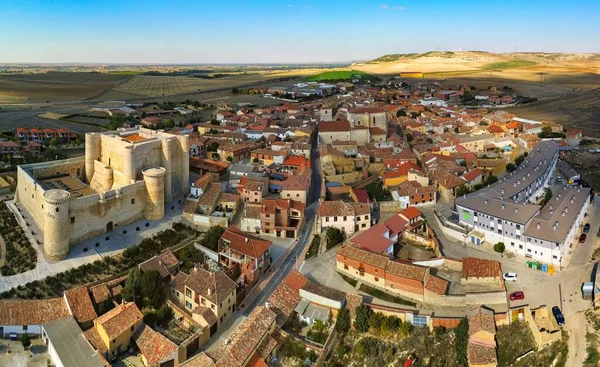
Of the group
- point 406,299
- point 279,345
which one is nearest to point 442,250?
point 406,299

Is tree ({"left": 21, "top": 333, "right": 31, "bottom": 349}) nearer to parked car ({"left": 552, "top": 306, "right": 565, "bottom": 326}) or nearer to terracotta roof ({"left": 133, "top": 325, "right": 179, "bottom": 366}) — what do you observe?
terracotta roof ({"left": 133, "top": 325, "right": 179, "bottom": 366})

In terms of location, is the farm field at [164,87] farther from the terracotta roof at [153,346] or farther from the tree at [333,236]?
the terracotta roof at [153,346]

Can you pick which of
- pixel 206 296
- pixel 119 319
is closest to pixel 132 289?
pixel 119 319

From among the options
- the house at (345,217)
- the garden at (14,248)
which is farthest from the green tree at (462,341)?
the garden at (14,248)

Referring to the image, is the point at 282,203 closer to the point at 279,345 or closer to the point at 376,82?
the point at 279,345

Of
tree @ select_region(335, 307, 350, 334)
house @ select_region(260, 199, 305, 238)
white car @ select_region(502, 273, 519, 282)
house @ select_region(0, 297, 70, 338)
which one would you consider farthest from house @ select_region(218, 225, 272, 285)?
white car @ select_region(502, 273, 519, 282)

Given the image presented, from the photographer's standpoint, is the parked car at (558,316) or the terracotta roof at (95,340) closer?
the terracotta roof at (95,340)

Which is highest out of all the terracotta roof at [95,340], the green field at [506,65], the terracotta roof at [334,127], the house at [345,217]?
the green field at [506,65]
